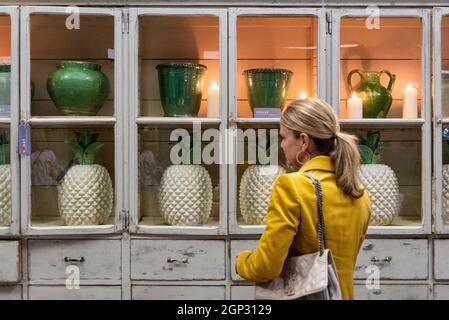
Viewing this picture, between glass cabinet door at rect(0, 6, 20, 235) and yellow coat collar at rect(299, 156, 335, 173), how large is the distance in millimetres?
1226

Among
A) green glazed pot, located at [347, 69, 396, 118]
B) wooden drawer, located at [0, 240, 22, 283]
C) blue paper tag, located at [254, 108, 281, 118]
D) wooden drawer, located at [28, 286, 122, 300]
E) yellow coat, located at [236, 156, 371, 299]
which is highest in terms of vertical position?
green glazed pot, located at [347, 69, 396, 118]

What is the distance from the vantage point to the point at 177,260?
2.10 metres

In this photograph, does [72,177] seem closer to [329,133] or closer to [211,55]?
[211,55]

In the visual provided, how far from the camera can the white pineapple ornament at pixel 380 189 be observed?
2145mm

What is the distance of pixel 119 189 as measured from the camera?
210cm

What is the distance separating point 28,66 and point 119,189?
0.59 m

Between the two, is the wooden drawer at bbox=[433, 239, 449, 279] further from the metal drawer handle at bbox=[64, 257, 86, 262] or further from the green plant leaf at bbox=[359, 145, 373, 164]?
the metal drawer handle at bbox=[64, 257, 86, 262]

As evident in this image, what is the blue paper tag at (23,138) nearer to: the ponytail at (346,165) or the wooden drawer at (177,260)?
the wooden drawer at (177,260)

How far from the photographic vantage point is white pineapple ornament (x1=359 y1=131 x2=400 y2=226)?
2.14m

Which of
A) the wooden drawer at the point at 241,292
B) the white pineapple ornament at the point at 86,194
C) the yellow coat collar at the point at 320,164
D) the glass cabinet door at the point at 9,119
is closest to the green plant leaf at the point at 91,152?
the white pineapple ornament at the point at 86,194

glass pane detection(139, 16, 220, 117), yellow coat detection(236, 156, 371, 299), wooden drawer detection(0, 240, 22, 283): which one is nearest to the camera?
yellow coat detection(236, 156, 371, 299)

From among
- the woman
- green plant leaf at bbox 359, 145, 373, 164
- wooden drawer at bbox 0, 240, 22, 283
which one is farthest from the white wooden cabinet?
the woman
